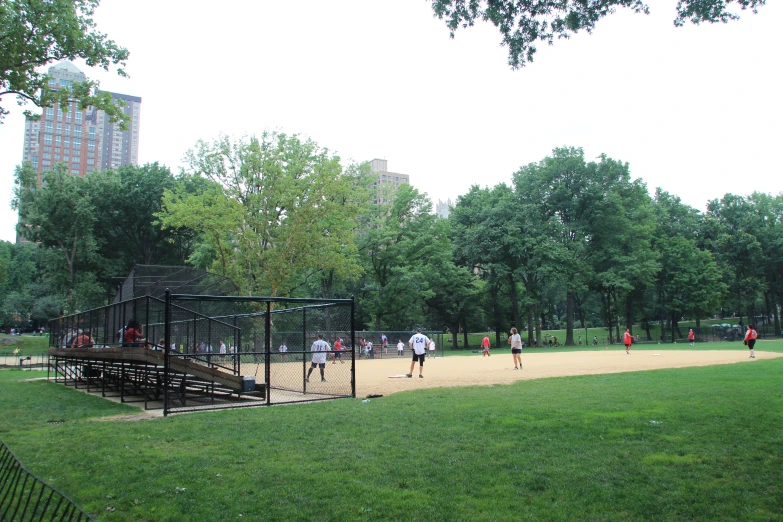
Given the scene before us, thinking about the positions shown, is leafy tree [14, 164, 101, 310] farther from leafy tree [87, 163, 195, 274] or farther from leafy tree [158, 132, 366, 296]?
leafy tree [158, 132, 366, 296]

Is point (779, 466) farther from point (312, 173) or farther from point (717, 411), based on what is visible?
point (312, 173)

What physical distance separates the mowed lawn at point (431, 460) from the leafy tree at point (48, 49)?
26.0 ft

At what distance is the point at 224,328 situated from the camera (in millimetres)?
17578

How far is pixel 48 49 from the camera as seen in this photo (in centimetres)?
1399

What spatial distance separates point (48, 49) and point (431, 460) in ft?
46.0

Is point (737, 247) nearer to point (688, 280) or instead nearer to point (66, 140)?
point (688, 280)

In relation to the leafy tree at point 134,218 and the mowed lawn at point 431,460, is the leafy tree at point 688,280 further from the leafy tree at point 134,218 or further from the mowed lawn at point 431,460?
the mowed lawn at point 431,460

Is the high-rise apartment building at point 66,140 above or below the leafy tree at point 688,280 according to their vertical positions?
above

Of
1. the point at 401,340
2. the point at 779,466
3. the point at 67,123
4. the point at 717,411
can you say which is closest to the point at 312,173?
the point at 401,340

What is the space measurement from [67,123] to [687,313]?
166882 mm

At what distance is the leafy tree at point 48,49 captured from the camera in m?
13.0

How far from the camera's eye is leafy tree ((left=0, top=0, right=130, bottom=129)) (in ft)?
42.5

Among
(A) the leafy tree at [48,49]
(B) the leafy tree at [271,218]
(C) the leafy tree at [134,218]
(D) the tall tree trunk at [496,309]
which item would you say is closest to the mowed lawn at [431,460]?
(A) the leafy tree at [48,49]

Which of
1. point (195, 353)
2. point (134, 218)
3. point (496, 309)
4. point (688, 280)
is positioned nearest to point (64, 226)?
point (134, 218)
